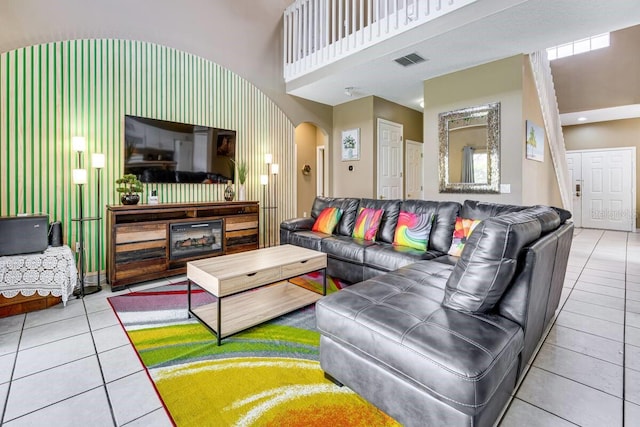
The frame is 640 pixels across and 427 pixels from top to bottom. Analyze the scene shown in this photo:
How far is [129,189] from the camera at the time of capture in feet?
11.3

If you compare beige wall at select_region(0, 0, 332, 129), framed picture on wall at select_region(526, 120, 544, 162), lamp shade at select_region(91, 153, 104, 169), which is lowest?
lamp shade at select_region(91, 153, 104, 169)

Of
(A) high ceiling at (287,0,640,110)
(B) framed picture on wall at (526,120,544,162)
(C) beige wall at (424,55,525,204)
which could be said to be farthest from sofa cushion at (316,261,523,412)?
(B) framed picture on wall at (526,120,544,162)

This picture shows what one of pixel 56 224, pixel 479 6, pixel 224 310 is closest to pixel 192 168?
pixel 56 224

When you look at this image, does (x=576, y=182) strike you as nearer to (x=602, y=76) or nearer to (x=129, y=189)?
(x=602, y=76)

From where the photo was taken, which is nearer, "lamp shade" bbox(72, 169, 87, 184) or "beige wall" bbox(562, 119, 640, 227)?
"lamp shade" bbox(72, 169, 87, 184)

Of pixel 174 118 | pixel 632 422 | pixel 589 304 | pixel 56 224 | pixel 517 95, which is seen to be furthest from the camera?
pixel 174 118

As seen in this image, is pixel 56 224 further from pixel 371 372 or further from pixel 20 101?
pixel 371 372

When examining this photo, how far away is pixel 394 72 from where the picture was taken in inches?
167

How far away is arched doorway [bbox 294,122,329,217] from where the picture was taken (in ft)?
22.3

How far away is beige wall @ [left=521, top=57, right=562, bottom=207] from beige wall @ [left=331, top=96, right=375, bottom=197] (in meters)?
2.32

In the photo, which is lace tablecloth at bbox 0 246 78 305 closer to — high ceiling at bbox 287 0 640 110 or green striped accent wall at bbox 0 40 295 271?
green striped accent wall at bbox 0 40 295 271

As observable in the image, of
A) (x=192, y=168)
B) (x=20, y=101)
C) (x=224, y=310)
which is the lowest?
(x=224, y=310)

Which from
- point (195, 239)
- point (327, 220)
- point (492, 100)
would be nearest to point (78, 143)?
point (195, 239)

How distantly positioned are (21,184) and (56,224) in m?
0.58
